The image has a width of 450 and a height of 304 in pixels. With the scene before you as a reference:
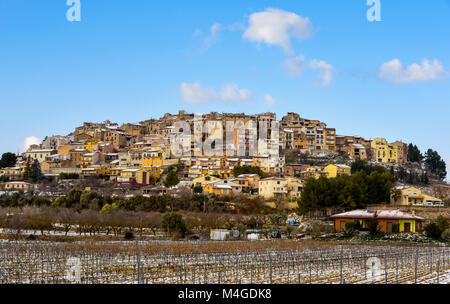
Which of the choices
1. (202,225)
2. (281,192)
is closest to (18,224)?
(202,225)

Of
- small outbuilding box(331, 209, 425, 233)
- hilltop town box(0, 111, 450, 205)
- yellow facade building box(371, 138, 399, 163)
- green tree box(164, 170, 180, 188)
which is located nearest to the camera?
small outbuilding box(331, 209, 425, 233)

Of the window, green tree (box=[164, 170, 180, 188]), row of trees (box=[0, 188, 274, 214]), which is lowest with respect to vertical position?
the window

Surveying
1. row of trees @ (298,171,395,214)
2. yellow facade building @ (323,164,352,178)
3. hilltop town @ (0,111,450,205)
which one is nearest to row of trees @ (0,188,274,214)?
hilltop town @ (0,111,450,205)

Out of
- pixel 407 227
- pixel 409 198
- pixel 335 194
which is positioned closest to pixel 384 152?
pixel 409 198

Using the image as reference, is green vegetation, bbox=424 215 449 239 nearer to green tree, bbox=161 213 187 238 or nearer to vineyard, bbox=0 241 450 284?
vineyard, bbox=0 241 450 284

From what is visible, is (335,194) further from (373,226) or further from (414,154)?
(414,154)

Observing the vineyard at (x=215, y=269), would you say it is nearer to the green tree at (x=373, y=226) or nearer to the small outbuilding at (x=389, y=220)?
the green tree at (x=373, y=226)
